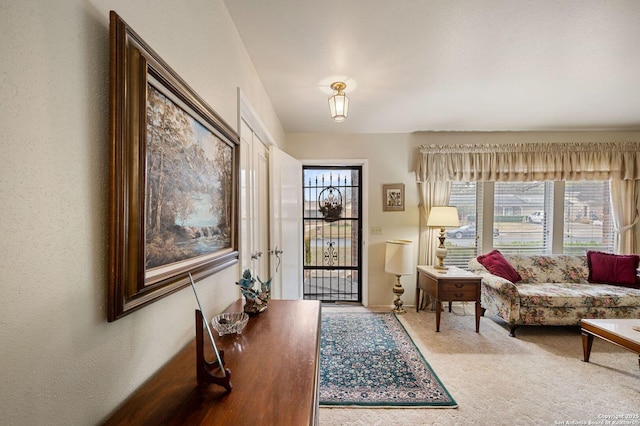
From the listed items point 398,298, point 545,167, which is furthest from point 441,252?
point 545,167

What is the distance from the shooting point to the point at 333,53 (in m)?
1.89

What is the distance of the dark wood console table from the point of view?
2.19 feet

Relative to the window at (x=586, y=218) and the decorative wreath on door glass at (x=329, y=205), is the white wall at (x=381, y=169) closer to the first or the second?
the decorative wreath on door glass at (x=329, y=205)

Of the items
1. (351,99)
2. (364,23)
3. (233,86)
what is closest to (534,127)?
(351,99)

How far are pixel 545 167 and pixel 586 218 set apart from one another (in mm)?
981

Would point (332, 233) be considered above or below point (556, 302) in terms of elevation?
above

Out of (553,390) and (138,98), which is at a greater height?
(138,98)

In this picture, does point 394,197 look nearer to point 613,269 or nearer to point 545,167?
point 545,167

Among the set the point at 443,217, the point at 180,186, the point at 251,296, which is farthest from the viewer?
the point at 443,217

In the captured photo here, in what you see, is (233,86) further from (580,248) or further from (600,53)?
(580,248)

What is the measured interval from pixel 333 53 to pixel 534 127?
319 cm

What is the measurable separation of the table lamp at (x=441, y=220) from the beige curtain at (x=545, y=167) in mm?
290

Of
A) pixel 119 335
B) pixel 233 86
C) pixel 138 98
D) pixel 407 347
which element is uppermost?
pixel 233 86

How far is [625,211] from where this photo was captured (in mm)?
3598
